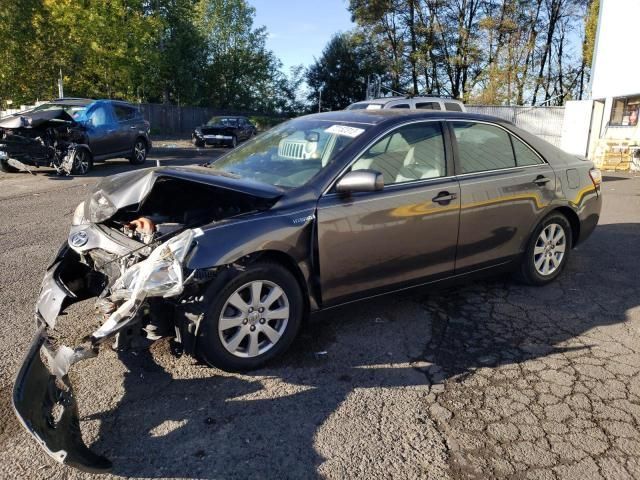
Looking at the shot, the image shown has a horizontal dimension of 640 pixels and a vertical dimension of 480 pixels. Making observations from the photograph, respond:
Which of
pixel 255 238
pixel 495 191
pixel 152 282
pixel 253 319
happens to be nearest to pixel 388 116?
pixel 495 191

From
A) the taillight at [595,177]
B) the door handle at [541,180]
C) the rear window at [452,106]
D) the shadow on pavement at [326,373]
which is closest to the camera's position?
the shadow on pavement at [326,373]

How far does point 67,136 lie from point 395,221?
10482 mm

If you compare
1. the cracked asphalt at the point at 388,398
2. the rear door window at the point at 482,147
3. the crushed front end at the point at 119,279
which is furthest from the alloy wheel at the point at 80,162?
the rear door window at the point at 482,147

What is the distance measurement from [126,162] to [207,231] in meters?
13.4

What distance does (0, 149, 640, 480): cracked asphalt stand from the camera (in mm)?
2492

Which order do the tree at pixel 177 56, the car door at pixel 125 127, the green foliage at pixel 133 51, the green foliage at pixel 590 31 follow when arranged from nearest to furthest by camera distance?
the car door at pixel 125 127, the green foliage at pixel 133 51, the green foliage at pixel 590 31, the tree at pixel 177 56

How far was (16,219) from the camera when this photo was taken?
736 centimetres

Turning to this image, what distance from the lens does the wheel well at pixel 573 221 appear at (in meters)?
4.93

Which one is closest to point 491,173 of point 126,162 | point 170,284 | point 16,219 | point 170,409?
point 170,284

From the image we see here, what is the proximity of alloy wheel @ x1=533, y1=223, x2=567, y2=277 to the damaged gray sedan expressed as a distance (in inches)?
2.1

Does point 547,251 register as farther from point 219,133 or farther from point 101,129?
point 219,133

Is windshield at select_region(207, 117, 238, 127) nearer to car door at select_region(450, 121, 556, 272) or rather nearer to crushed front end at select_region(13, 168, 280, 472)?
car door at select_region(450, 121, 556, 272)

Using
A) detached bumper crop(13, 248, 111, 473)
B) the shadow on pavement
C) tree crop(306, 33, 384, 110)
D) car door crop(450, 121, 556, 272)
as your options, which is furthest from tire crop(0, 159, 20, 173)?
tree crop(306, 33, 384, 110)

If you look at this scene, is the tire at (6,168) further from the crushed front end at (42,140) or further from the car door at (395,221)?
the car door at (395,221)
